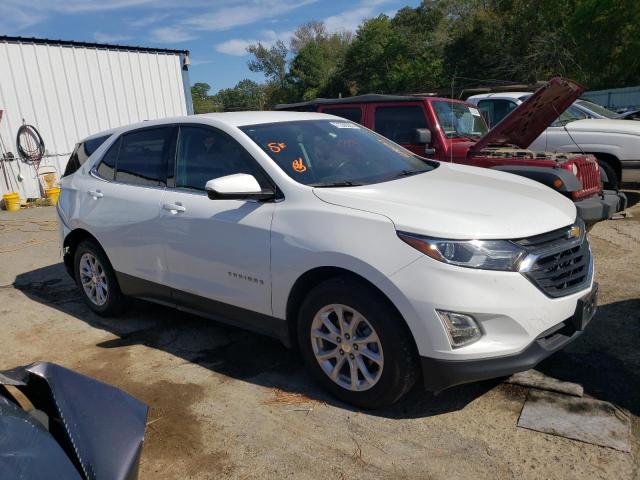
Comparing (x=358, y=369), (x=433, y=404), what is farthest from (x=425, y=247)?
(x=433, y=404)

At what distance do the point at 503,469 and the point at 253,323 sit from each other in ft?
5.75

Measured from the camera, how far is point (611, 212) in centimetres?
568

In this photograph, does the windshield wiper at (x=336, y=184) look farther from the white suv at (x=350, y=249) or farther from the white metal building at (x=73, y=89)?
the white metal building at (x=73, y=89)

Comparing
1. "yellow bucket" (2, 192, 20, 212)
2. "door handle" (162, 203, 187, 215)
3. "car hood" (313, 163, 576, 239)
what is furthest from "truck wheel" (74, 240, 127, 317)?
"yellow bucket" (2, 192, 20, 212)

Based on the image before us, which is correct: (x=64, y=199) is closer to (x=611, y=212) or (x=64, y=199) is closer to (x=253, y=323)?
(x=253, y=323)

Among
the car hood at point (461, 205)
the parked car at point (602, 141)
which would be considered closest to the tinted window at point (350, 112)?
the parked car at point (602, 141)

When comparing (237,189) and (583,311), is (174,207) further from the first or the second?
(583,311)

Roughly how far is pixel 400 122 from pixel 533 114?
1.58m

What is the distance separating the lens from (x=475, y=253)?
2760 mm

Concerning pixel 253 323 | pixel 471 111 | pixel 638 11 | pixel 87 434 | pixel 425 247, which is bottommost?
pixel 253 323

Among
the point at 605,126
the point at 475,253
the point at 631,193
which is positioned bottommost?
the point at 631,193

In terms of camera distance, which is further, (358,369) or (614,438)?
(358,369)

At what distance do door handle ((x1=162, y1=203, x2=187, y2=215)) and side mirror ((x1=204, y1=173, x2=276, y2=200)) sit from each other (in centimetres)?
62

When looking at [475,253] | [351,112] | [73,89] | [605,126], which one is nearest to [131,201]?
[475,253]
